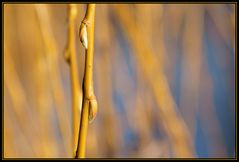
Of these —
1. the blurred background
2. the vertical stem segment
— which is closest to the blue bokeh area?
the blurred background

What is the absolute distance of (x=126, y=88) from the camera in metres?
1.19

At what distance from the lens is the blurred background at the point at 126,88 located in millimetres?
956

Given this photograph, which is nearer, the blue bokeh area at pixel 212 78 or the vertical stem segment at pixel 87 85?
the vertical stem segment at pixel 87 85

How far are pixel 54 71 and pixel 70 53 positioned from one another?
0.41m

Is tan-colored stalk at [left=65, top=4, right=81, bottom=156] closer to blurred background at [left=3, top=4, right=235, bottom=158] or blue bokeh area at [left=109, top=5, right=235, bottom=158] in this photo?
blurred background at [left=3, top=4, right=235, bottom=158]

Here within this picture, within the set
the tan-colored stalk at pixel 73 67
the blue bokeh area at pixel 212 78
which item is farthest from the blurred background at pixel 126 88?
the tan-colored stalk at pixel 73 67

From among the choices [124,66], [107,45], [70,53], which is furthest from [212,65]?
[70,53]

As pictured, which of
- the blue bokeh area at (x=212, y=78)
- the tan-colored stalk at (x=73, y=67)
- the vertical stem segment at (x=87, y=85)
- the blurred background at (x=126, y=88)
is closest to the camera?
the vertical stem segment at (x=87, y=85)

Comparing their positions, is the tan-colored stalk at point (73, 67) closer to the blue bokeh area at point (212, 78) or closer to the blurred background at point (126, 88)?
the blurred background at point (126, 88)

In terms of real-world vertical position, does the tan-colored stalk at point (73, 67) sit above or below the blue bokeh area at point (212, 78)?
above

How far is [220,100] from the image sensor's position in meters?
1.95

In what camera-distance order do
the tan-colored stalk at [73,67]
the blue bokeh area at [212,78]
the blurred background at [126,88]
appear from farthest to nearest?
the blue bokeh area at [212,78]
the blurred background at [126,88]
the tan-colored stalk at [73,67]

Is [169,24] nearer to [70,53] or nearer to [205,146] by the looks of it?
[205,146]

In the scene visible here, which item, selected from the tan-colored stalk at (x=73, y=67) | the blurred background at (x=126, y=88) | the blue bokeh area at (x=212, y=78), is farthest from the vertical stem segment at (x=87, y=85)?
the blue bokeh area at (x=212, y=78)
